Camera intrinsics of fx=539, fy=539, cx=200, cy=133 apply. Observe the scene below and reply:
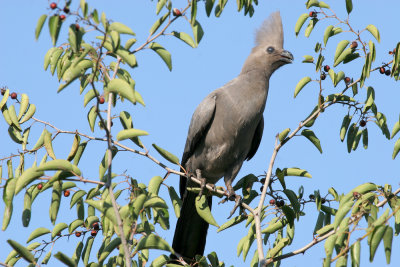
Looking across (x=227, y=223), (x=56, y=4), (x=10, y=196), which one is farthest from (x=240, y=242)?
(x=56, y=4)

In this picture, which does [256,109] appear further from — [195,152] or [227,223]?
[227,223]

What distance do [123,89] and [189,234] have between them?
2680 millimetres

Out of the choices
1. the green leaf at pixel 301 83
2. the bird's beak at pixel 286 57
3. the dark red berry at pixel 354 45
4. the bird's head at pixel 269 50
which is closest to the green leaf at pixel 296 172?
the green leaf at pixel 301 83

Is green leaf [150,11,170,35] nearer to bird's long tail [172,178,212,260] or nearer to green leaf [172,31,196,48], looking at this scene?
green leaf [172,31,196,48]

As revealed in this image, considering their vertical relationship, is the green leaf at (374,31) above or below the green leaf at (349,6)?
below

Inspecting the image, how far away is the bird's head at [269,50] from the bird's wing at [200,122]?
0.68 m

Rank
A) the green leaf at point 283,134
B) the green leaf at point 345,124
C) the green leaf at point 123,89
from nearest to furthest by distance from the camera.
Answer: the green leaf at point 123,89, the green leaf at point 283,134, the green leaf at point 345,124

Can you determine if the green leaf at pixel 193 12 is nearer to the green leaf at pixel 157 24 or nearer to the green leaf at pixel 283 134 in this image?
the green leaf at pixel 157 24

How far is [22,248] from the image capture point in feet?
8.44

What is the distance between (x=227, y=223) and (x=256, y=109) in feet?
5.40

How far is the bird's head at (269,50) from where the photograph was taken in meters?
5.67

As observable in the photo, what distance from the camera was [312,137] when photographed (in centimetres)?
378

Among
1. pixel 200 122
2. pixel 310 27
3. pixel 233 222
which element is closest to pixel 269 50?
pixel 200 122

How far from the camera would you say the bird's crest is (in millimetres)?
5828
